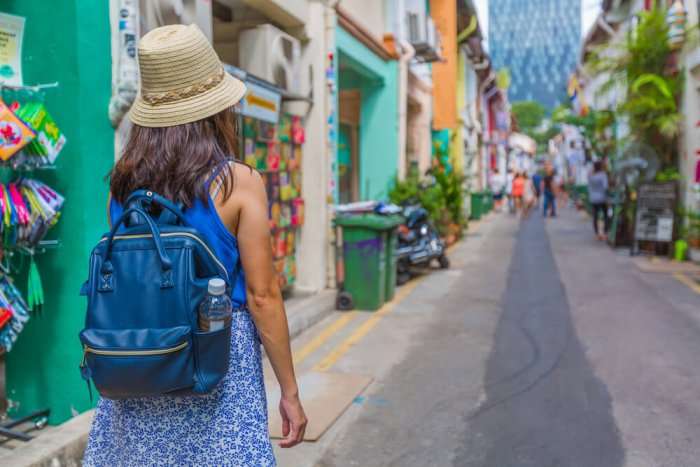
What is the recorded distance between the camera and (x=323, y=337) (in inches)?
265

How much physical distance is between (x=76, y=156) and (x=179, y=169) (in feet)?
8.45

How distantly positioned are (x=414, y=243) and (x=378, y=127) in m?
2.90

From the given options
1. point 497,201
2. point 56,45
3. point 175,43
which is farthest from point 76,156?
point 497,201

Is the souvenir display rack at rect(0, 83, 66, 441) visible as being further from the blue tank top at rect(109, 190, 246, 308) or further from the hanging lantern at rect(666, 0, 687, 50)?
the hanging lantern at rect(666, 0, 687, 50)

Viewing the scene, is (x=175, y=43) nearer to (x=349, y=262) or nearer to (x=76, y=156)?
(x=76, y=156)

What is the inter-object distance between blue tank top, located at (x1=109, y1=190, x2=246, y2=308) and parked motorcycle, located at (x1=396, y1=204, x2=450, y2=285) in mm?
7896

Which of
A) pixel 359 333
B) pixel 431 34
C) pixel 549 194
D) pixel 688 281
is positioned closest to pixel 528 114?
pixel 549 194

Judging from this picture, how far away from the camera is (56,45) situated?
13.5 ft

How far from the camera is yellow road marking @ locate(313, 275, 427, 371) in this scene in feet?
19.2

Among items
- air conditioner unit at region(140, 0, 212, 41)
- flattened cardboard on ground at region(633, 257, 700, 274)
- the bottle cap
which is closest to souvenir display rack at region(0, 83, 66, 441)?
air conditioner unit at region(140, 0, 212, 41)

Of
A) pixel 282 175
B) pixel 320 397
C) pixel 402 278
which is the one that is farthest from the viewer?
pixel 402 278

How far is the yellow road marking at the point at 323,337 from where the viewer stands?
6.09m

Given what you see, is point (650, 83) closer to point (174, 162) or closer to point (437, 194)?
point (437, 194)

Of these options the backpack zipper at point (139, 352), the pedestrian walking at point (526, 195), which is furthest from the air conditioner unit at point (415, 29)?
the pedestrian walking at point (526, 195)
